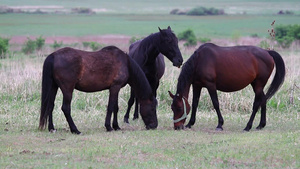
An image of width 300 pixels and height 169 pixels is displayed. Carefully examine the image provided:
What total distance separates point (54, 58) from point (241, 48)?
3804 mm

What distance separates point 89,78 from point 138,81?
40.8 inches

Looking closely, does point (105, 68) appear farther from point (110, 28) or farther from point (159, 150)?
point (110, 28)

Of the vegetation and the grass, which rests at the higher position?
the grass

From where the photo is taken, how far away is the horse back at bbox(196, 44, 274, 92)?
1039cm

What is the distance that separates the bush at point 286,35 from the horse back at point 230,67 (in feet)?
63.5

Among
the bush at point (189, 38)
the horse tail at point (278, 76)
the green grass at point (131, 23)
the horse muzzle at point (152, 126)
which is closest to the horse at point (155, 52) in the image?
the horse muzzle at point (152, 126)

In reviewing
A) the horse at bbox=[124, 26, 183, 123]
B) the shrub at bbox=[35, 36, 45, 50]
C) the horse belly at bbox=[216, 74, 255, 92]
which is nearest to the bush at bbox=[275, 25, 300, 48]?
the shrub at bbox=[35, 36, 45, 50]

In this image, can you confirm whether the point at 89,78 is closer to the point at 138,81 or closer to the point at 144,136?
the point at 138,81

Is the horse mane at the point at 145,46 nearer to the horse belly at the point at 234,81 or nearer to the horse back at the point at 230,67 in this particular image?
the horse back at the point at 230,67

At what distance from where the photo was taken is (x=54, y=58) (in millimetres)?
9781

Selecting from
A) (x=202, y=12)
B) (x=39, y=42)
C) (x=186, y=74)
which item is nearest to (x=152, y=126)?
(x=186, y=74)

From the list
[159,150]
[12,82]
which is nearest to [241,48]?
[159,150]

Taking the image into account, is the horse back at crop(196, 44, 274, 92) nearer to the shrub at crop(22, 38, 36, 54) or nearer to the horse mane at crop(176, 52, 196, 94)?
the horse mane at crop(176, 52, 196, 94)

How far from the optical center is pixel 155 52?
11438 millimetres
